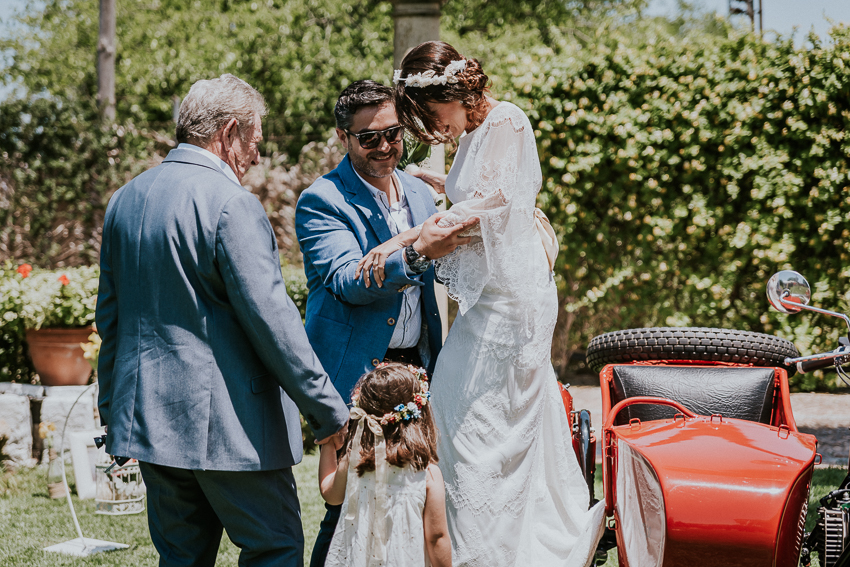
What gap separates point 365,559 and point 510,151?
1386mm

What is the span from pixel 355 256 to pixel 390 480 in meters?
0.78

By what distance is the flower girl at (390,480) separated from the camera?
2.41 meters

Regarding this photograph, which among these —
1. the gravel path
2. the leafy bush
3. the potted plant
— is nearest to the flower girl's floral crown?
the potted plant

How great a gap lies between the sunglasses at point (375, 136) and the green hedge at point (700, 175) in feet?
14.9

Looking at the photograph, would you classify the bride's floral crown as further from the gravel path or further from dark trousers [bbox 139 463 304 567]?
the gravel path

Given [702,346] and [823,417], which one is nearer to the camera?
[702,346]

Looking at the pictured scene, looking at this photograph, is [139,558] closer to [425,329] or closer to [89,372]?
[425,329]

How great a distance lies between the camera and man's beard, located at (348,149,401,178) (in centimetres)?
284

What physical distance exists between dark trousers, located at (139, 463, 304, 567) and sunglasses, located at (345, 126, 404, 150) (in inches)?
46.5

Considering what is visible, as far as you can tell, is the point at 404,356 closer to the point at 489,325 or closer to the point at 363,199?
the point at 489,325

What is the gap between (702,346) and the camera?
3383 mm

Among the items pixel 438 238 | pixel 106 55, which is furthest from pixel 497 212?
pixel 106 55

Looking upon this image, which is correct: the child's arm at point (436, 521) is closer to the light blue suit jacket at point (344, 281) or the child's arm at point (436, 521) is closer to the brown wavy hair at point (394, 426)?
the brown wavy hair at point (394, 426)

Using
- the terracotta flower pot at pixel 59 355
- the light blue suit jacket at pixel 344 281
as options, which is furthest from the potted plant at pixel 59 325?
the light blue suit jacket at pixel 344 281
